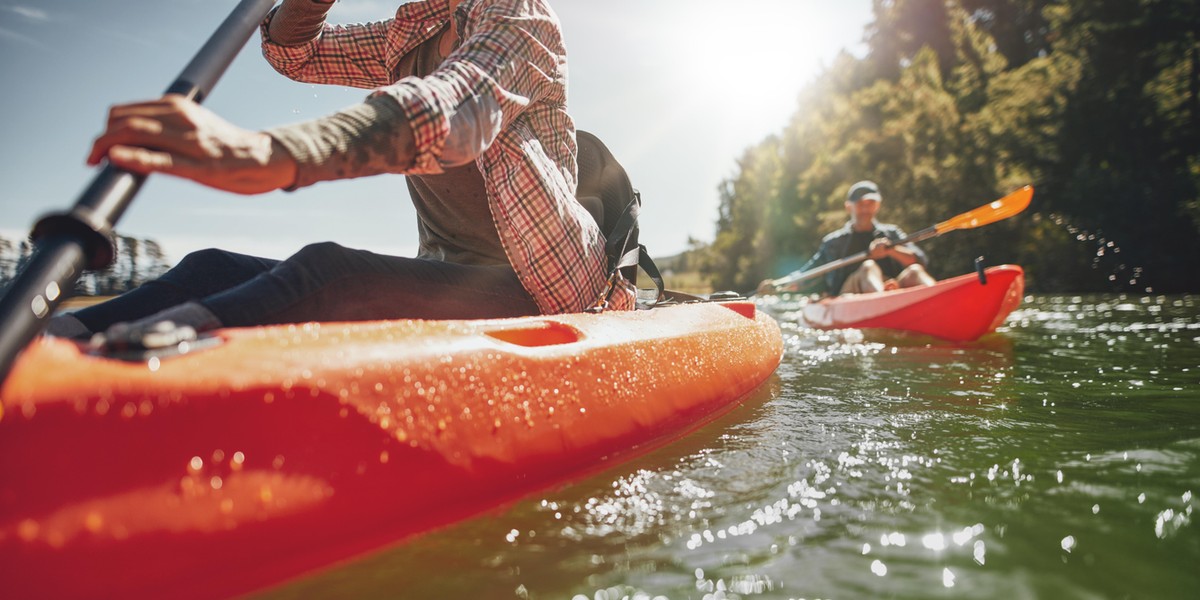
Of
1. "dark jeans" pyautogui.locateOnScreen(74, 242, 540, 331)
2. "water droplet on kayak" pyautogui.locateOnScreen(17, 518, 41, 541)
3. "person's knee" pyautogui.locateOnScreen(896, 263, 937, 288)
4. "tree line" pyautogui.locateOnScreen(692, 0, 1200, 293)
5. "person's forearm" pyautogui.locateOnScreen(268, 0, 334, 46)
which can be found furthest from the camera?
"tree line" pyautogui.locateOnScreen(692, 0, 1200, 293)

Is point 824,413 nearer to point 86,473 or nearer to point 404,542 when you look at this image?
point 404,542

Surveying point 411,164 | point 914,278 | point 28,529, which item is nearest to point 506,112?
point 411,164

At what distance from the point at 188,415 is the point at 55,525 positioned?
20 centimetres

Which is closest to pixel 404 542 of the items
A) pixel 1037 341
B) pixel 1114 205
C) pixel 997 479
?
pixel 997 479

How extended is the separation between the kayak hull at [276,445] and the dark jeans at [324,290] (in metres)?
0.25

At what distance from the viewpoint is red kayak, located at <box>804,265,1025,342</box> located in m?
4.78

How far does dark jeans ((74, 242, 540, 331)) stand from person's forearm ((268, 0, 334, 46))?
87 cm

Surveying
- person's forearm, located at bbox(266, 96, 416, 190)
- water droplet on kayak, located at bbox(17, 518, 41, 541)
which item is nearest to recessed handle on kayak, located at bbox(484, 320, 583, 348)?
person's forearm, located at bbox(266, 96, 416, 190)

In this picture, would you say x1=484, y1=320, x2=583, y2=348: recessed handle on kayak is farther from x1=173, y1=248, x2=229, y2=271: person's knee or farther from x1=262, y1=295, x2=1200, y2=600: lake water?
x1=173, y1=248, x2=229, y2=271: person's knee

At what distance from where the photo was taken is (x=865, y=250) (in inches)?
295

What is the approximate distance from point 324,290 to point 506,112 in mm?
624

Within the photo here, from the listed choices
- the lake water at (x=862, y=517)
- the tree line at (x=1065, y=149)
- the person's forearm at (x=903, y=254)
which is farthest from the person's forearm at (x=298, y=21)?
the tree line at (x=1065, y=149)

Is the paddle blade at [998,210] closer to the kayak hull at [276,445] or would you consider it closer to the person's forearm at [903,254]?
the person's forearm at [903,254]

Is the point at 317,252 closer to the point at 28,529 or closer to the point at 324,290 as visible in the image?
the point at 324,290
